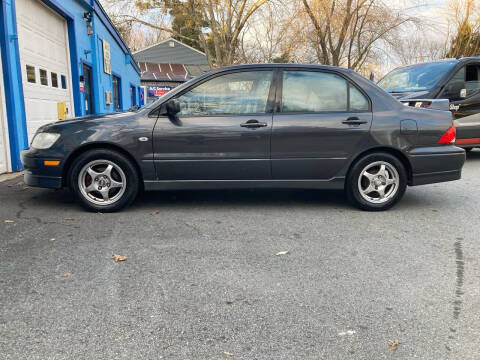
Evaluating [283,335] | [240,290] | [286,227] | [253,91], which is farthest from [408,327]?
[253,91]

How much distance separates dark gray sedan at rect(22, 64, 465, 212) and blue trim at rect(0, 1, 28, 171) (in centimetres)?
275

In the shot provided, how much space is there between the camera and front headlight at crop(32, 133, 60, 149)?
4.64 m

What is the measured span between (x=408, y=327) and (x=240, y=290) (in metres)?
1.06

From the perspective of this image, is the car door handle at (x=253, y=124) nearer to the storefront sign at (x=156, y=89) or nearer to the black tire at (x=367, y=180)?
the black tire at (x=367, y=180)

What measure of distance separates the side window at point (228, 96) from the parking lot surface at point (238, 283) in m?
1.15

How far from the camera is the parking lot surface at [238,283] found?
88.9 inches

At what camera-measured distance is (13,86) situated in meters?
7.06

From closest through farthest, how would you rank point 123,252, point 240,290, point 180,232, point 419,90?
point 240,290
point 123,252
point 180,232
point 419,90

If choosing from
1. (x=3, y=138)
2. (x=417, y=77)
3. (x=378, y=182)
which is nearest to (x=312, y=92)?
(x=378, y=182)

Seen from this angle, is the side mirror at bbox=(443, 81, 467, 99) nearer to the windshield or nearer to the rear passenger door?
the windshield

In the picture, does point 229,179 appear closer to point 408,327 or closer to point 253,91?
point 253,91

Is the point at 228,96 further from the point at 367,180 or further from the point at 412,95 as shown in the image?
the point at 412,95

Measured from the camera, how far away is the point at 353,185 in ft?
16.0

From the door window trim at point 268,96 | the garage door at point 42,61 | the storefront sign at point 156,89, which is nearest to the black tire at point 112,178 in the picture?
the door window trim at point 268,96
